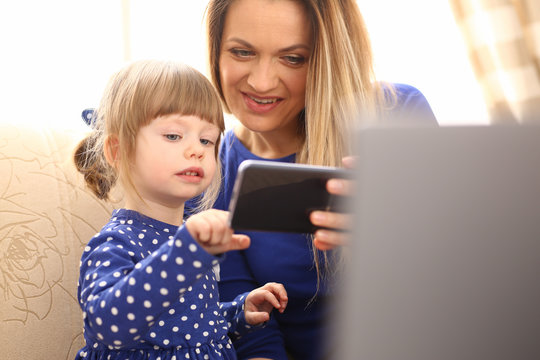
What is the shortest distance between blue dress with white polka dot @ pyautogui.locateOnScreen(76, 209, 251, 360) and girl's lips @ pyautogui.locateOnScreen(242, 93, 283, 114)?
0.38 m

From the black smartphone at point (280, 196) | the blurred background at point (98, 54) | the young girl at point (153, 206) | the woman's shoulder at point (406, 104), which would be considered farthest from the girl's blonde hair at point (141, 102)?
the blurred background at point (98, 54)

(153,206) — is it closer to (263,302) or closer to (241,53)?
(263,302)

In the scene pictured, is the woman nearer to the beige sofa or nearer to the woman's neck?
the woman's neck

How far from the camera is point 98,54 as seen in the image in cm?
256

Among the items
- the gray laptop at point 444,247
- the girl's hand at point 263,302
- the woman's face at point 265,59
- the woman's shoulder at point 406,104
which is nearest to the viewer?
the gray laptop at point 444,247

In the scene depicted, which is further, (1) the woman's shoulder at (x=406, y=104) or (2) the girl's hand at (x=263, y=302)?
(1) the woman's shoulder at (x=406, y=104)

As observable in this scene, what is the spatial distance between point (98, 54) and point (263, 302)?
5.80 ft

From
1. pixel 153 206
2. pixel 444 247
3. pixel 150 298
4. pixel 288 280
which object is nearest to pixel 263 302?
pixel 288 280

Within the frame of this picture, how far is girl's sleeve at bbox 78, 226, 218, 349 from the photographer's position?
787mm

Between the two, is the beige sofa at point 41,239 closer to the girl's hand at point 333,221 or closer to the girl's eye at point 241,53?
the girl's eye at point 241,53


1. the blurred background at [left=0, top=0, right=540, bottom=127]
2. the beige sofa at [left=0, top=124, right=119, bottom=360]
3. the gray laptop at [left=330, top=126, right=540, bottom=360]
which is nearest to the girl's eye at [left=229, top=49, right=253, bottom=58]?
the beige sofa at [left=0, top=124, right=119, bottom=360]

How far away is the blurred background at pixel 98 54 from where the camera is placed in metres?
2.30

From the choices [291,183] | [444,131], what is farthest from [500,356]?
[291,183]

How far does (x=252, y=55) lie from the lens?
132 centimetres
